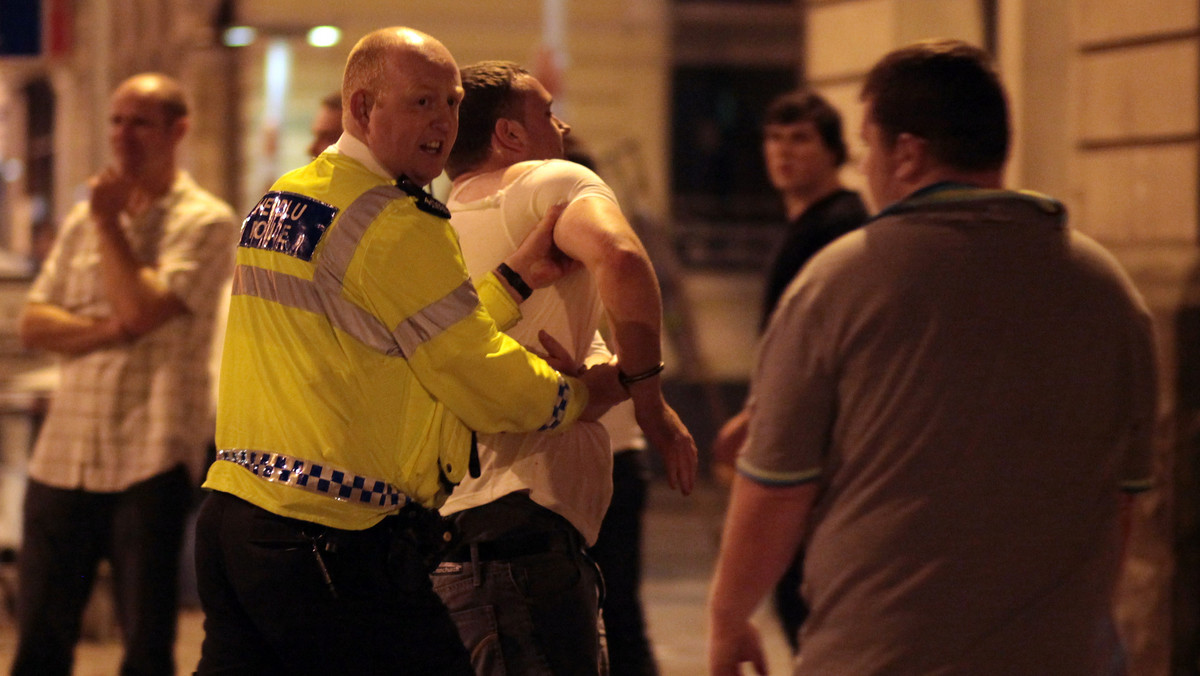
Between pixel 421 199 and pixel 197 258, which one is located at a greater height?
pixel 421 199

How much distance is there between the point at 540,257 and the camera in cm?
281

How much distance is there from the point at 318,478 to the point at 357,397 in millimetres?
147

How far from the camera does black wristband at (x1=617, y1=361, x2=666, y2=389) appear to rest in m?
2.78

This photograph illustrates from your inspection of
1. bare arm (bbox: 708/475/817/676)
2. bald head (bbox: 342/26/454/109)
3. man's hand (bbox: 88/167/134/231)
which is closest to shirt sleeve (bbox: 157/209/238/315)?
man's hand (bbox: 88/167/134/231)

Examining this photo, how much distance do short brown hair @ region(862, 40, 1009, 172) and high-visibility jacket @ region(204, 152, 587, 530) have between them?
29.7 inches

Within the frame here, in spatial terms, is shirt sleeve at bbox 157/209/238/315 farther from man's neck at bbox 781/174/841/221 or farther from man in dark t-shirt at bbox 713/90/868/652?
man's neck at bbox 781/174/841/221

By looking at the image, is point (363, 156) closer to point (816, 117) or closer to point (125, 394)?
point (125, 394)

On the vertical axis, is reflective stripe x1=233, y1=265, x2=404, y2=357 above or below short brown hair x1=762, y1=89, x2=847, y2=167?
below

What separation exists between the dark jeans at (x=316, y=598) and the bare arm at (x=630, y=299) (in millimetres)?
480

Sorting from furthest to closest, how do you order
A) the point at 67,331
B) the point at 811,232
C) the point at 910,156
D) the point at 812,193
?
the point at 812,193
the point at 811,232
the point at 67,331
the point at 910,156

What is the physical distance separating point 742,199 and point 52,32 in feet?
47.7

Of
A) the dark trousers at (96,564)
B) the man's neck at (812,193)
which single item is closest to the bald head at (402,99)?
the dark trousers at (96,564)

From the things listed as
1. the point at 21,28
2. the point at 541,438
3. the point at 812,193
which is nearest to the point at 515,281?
the point at 541,438

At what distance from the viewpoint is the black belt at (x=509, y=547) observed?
2.81 m
